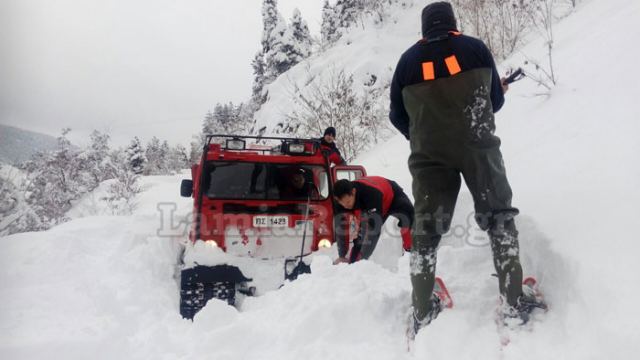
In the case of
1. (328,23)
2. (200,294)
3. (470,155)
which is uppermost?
(328,23)

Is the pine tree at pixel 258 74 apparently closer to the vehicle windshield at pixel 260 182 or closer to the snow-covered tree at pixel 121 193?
the snow-covered tree at pixel 121 193

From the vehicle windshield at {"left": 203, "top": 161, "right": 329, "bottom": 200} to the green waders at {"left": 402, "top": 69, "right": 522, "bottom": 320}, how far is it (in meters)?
2.81

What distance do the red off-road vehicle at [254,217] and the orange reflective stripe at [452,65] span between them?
2.70 metres

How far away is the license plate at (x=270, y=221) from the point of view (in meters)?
4.91

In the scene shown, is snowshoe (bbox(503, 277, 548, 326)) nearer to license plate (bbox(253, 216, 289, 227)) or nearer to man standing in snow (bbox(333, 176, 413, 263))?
man standing in snow (bbox(333, 176, 413, 263))

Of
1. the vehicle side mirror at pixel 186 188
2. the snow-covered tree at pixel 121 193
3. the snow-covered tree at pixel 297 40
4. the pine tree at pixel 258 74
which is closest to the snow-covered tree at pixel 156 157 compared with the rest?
the pine tree at pixel 258 74

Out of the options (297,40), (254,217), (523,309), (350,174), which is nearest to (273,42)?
(297,40)

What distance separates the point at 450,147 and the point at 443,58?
20.4 inches

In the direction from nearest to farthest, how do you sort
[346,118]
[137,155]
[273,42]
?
1. [346,118]
2. [273,42]
3. [137,155]

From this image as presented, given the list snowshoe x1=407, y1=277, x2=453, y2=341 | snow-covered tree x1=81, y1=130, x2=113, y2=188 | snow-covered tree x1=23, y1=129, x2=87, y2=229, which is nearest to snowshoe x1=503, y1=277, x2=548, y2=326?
snowshoe x1=407, y1=277, x2=453, y2=341

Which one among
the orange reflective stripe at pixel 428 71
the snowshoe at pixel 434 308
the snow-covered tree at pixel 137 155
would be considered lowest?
the snowshoe at pixel 434 308

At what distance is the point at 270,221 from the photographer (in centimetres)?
493

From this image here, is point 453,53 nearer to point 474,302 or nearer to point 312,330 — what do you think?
point 474,302

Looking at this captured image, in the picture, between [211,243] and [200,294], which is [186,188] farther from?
[200,294]
